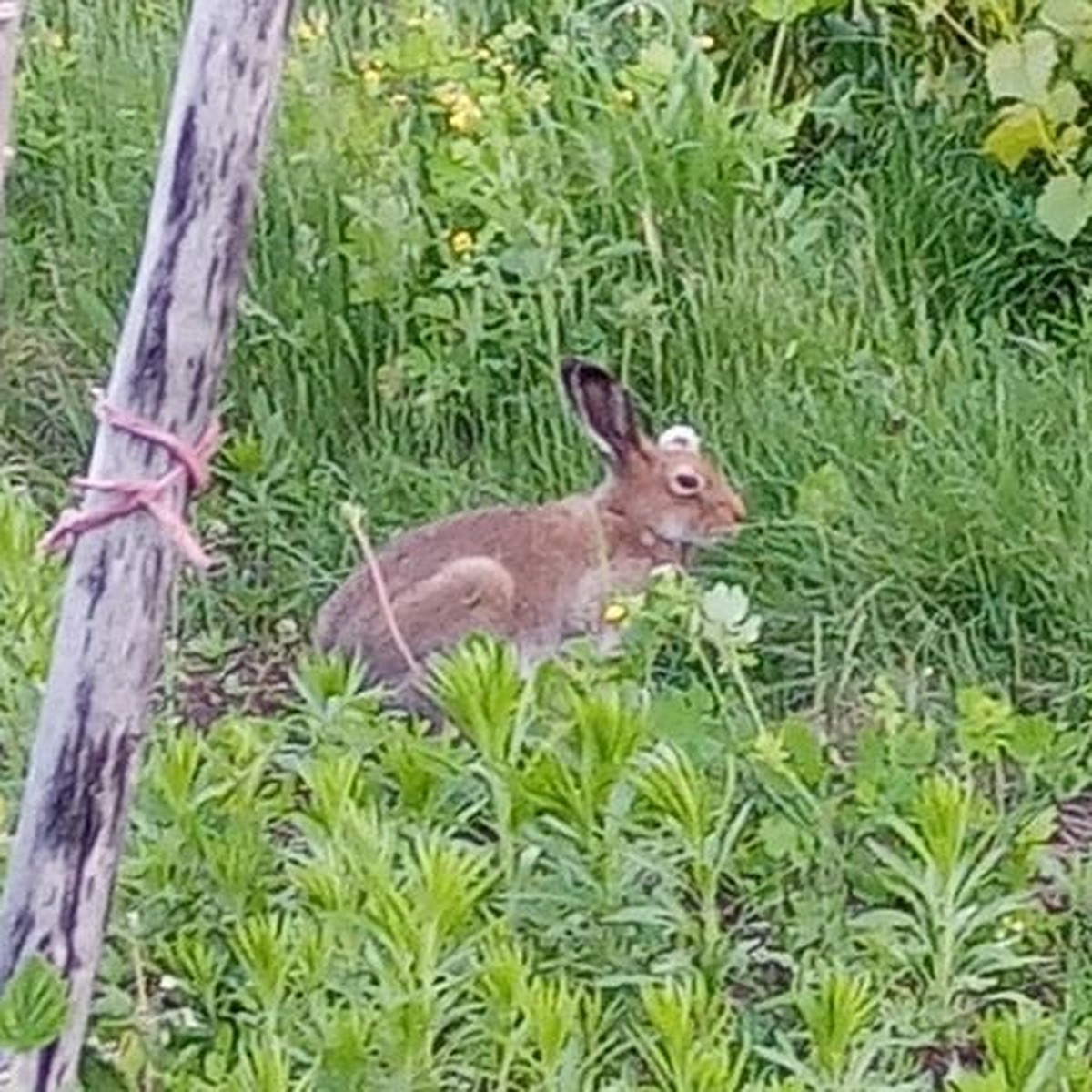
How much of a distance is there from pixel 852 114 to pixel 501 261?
935 mm

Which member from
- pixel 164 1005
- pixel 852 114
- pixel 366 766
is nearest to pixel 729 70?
pixel 852 114

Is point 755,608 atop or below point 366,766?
below

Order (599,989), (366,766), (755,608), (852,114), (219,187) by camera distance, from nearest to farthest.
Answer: (219,187)
(599,989)
(366,766)
(755,608)
(852,114)

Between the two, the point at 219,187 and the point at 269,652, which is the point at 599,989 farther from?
the point at 269,652

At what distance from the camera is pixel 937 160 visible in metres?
7.20

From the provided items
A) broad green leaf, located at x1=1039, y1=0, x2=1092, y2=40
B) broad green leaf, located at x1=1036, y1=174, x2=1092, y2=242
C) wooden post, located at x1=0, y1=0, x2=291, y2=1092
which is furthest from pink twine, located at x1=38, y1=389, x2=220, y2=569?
broad green leaf, located at x1=1039, y1=0, x2=1092, y2=40

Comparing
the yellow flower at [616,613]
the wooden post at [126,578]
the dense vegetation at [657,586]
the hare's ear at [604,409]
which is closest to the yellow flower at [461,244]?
the dense vegetation at [657,586]

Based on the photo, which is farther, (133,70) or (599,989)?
(133,70)

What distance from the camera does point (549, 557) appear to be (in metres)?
6.32

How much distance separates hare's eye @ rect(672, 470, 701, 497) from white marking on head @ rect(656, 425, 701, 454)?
5 cm

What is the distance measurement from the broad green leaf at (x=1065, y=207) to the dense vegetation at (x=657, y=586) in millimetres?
11

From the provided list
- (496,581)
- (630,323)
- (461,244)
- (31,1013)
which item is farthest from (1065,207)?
(31,1013)

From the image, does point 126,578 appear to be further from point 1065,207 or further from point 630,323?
point 1065,207

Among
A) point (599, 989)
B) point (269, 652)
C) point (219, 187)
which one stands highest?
point (219, 187)
